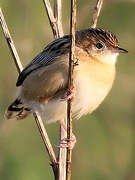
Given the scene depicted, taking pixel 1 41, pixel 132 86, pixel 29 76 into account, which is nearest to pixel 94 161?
pixel 132 86

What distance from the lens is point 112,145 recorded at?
18.4 feet

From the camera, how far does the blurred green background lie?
5465mm

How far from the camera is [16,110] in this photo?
17.7ft

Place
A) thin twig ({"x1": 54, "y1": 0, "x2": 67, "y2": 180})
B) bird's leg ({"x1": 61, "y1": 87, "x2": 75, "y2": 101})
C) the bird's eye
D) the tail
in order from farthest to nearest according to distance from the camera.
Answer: the tail, the bird's eye, thin twig ({"x1": 54, "y1": 0, "x2": 67, "y2": 180}), bird's leg ({"x1": 61, "y1": 87, "x2": 75, "y2": 101})

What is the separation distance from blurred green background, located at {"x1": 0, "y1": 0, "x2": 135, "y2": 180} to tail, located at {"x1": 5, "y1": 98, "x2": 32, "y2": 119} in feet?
0.72

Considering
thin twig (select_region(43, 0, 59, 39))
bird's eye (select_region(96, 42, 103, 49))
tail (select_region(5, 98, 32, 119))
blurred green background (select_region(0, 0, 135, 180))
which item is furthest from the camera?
blurred green background (select_region(0, 0, 135, 180))

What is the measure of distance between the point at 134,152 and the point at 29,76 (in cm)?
139

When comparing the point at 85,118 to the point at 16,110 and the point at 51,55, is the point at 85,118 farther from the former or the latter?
the point at 51,55

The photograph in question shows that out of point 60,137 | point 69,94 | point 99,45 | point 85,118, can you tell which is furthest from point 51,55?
point 85,118

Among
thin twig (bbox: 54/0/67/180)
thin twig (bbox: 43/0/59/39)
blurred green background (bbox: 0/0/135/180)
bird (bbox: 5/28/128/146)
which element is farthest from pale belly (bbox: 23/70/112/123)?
thin twig (bbox: 43/0/59/39)

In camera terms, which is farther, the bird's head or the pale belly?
the bird's head

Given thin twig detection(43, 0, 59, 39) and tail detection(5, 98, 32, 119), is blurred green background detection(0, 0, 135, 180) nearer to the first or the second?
tail detection(5, 98, 32, 119)

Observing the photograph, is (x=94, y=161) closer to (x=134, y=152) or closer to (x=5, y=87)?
(x=134, y=152)

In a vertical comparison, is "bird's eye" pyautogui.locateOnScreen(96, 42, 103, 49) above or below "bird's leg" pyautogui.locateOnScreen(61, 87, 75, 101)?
above
